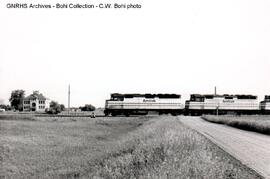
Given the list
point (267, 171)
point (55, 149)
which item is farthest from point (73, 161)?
point (267, 171)

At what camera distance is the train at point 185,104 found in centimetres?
6122

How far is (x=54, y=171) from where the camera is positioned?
17.9m

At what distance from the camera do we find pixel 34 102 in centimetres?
14275

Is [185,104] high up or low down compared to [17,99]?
down

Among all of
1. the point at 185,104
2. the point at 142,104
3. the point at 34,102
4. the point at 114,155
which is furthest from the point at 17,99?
the point at 114,155

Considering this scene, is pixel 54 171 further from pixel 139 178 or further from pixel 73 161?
pixel 139 178

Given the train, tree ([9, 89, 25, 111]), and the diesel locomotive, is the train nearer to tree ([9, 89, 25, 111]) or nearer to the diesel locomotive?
the diesel locomotive

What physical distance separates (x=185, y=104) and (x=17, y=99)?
9534cm

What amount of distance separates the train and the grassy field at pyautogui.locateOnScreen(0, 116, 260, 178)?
629 inches

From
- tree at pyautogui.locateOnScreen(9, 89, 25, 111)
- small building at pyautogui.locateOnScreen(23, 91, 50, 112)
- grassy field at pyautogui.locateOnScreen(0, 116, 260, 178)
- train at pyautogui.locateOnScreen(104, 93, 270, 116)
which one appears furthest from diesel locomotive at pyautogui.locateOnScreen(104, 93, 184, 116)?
tree at pyautogui.locateOnScreen(9, 89, 25, 111)

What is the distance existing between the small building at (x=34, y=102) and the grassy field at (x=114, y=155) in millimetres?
104078

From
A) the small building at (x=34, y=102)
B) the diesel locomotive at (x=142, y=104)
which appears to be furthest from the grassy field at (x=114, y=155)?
the small building at (x=34, y=102)

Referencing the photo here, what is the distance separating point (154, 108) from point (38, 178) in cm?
4603

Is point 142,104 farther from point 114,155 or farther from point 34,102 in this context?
point 34,102
